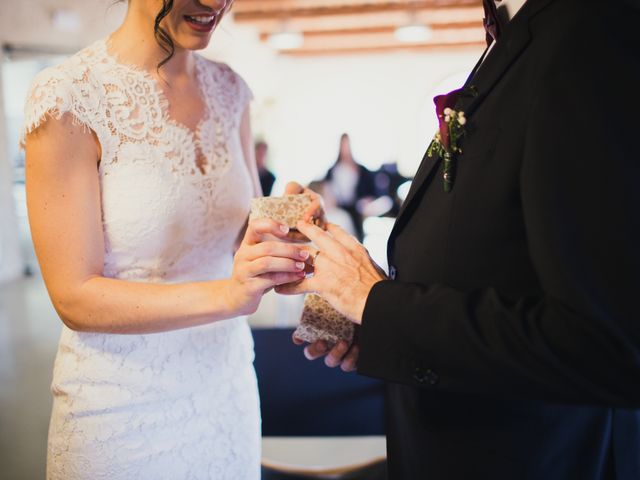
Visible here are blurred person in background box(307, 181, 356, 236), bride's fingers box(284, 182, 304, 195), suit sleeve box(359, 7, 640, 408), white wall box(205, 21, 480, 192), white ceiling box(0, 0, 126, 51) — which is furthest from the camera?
white wall box(205, 21, 480, 192)

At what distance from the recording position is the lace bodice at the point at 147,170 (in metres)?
1.12

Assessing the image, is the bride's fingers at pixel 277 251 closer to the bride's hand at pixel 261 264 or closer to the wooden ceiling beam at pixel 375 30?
the bride's hand at pixel 261 264

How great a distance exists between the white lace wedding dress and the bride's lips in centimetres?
18

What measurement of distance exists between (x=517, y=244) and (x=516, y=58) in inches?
11.3

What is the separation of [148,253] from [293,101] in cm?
1159

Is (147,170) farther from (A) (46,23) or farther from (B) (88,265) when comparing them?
(A) (46,23)

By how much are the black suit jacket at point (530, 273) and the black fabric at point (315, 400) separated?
1.43 m

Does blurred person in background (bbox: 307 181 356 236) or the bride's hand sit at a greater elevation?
blurred person in background (bbox: 307 181 356 236)

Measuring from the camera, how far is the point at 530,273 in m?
0.82

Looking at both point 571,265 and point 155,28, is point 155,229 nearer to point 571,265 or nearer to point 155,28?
point 155,28

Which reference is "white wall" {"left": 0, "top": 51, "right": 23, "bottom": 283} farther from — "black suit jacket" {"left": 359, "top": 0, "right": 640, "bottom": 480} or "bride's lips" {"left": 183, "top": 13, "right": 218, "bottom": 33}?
"black suit jacket" {"left": 359, "top": 0, "right": 640, "bottom": 480}

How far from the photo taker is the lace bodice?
112 cm

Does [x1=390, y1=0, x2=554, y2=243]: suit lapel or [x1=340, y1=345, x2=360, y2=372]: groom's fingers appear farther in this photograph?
[x1=340, y1=345, x2=360, y2=372]: groom's fingers

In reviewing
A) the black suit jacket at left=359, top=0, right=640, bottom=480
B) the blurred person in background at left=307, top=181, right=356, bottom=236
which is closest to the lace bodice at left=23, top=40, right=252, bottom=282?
the black suit jacket at left=359, top=0, right=640, bottom=480
